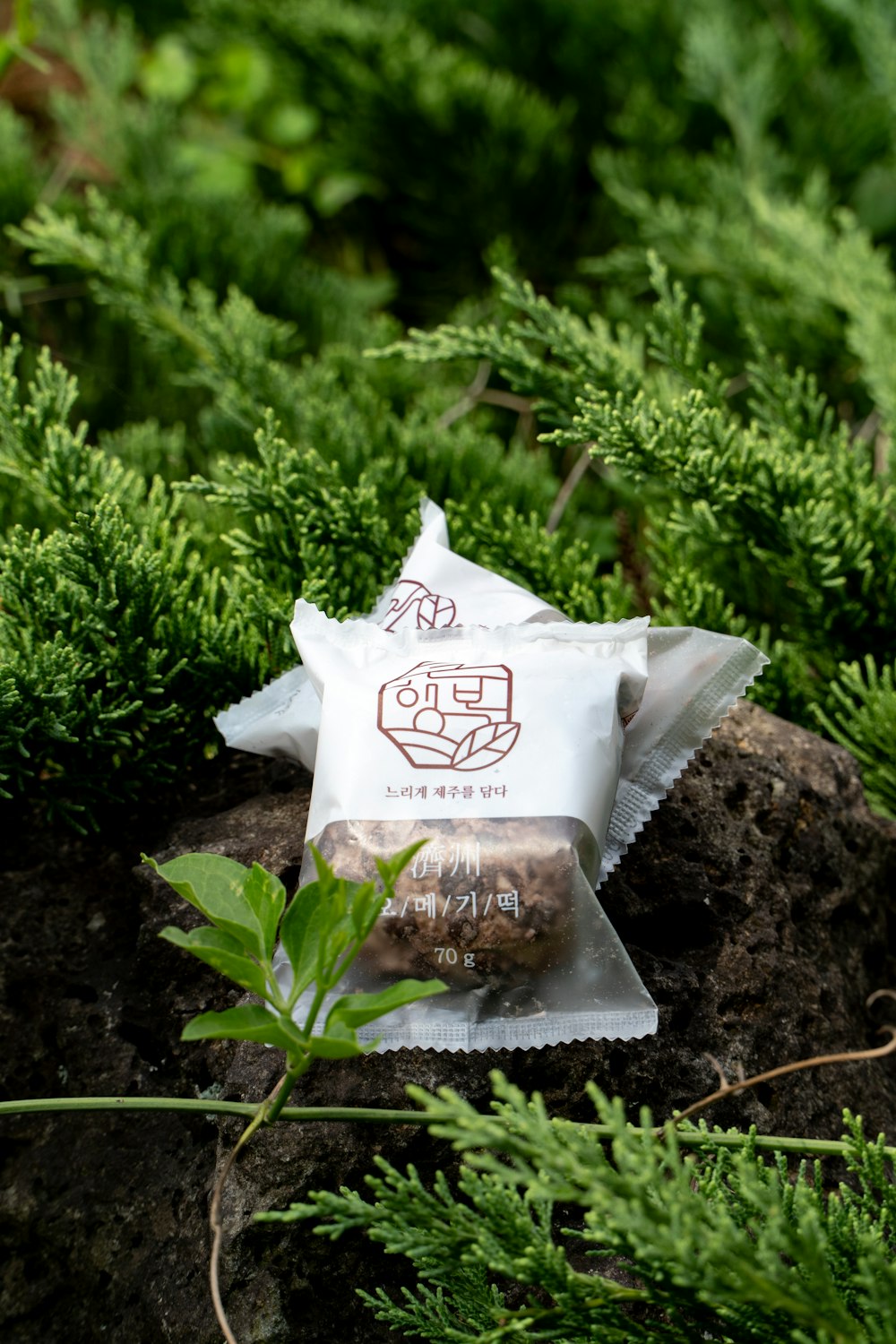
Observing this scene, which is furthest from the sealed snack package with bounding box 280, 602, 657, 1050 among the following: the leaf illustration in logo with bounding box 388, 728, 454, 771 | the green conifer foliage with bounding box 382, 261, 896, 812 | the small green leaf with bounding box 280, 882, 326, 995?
the green conifer foliage with bounding box 382, 261, 896, 812

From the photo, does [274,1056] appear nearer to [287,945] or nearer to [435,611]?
[287,945]

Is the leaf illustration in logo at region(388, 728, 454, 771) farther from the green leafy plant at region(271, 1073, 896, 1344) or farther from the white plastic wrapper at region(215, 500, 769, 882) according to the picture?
the green leafy plant at region(271, 1073, 896, 1344)

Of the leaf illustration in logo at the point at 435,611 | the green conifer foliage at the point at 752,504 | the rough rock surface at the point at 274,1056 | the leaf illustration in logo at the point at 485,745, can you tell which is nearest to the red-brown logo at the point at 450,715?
the leaf illustration in logo at the point at 485,745

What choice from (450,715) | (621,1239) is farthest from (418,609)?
(621,1239)

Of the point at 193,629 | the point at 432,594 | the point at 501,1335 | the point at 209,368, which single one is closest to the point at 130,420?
the point at 209,368

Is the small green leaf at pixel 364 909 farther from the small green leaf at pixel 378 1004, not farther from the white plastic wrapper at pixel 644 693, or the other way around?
the white plastic wrapper at pixel 644 693

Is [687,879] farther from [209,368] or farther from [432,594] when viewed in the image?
[209,368]
